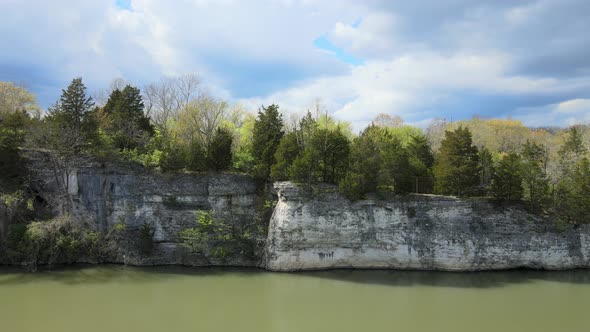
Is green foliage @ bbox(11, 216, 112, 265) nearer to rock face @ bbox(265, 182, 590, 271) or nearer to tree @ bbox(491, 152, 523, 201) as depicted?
rock face @ bbox(265, 182, 590, 271)

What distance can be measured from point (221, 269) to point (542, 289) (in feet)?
52.3

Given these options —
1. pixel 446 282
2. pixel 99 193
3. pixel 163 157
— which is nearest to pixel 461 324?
pixel 446 282

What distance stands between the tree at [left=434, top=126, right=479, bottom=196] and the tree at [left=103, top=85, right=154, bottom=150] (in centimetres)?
1847

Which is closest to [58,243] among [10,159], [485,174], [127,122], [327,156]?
[10,159]

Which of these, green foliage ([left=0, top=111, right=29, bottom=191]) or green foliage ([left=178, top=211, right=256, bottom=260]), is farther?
green foliage ([left=178, top=211, right=256, bottom=260])

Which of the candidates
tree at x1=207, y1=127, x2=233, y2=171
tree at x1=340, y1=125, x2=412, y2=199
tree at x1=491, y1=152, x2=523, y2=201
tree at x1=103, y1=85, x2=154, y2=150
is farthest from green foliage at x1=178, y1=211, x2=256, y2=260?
tree at x1=491, y1=152, x2=523, y2=201

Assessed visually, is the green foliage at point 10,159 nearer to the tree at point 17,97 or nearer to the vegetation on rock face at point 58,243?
the vegetation on rock face at point 58,243

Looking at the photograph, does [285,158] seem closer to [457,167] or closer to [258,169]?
[258,169]

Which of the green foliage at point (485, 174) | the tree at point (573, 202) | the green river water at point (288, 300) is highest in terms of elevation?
the green foliage at point (485, 174)

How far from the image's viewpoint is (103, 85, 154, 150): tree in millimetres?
24495

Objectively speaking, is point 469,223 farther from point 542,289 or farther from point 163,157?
point 163,157

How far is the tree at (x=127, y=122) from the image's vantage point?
2450 cm

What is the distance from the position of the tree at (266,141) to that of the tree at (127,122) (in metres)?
7.54

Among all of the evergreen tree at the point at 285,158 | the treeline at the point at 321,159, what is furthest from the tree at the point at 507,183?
the evergreen tree at the point at 285,158
